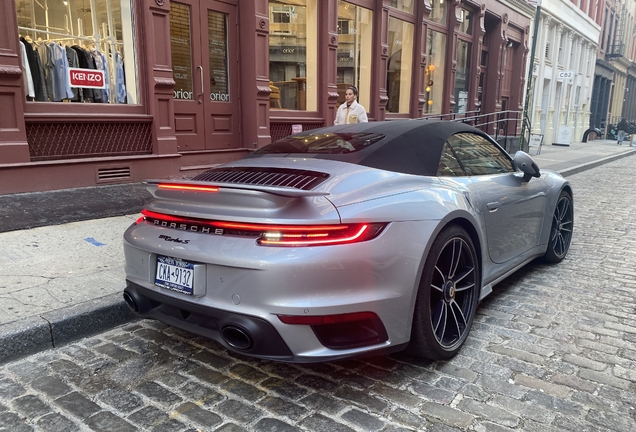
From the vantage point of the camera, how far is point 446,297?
3041mm

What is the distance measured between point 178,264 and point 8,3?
5.63 meters

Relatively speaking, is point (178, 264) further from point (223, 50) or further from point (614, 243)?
point (223, 50)

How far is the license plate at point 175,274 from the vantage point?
261cm

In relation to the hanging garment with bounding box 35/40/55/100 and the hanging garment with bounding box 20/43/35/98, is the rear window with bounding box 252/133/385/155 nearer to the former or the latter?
the hanging garment with bounding box 20/43/35/98

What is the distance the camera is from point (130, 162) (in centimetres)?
764

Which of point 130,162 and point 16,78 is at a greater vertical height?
point 16,78

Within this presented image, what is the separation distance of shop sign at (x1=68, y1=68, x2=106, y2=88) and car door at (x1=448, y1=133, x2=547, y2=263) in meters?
6.13

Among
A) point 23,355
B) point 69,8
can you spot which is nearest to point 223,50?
point 69,8

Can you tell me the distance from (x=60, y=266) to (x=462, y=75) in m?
16.5

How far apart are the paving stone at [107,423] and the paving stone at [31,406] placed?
275 mm

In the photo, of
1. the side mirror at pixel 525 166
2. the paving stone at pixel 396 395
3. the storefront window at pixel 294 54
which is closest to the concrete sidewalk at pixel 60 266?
the paving stone at pixel 396 395

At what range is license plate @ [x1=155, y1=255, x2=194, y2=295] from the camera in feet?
8.56

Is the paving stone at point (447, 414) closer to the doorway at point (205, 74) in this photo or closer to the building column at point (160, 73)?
the building column at point (160, 73)

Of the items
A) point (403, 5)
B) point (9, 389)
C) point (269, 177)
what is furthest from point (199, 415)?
point (403, 5)
